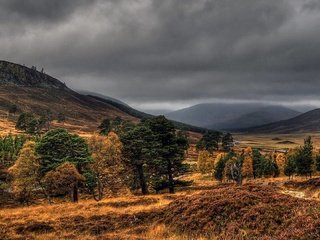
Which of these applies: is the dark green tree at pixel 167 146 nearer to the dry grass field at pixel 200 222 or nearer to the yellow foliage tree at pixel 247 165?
the dry grass field at pixel 200 222

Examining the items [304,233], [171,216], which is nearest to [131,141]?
[171,216]

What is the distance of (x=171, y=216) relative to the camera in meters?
21.6

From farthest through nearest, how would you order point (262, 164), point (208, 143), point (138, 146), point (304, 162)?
point (208, 143) → point (262, 164) → point (304, 162) → point (138, 146)

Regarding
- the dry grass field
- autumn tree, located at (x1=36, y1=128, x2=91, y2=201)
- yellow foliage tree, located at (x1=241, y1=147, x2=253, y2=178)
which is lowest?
yellow foliage tree, located at (x1=241, y1=147, x2=253, y2=178)

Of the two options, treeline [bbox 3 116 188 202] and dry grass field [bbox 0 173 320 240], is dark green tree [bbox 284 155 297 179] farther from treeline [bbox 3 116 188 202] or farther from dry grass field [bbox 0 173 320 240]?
dry grass field [bbox 0 173 320 240]

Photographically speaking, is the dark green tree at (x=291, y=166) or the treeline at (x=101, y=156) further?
the dark green tree at (x=291, y=166)

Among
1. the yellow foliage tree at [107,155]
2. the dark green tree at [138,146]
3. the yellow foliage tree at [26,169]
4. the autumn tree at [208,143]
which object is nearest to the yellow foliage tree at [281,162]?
the autumn tree at [208,143]

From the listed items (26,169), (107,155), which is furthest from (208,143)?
(26,169)

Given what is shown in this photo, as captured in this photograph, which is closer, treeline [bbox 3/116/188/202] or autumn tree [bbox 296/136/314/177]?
treeline [bbox 3/116/188/202]

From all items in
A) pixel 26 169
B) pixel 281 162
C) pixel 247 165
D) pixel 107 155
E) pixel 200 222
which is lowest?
pixel 247 165

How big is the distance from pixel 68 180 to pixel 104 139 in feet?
29.6

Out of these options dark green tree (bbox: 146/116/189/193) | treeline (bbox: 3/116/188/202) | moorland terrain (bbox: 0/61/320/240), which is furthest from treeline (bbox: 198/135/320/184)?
treeline (bbox: 3/116/188/202)

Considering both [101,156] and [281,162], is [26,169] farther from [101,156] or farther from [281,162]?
[281,162]

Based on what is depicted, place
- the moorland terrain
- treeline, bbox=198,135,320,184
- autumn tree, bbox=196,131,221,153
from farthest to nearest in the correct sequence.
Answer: autumn tree, bbox=196,131,221,153 < treeline, bbox=198,135,320,184 < the moorland terrain
